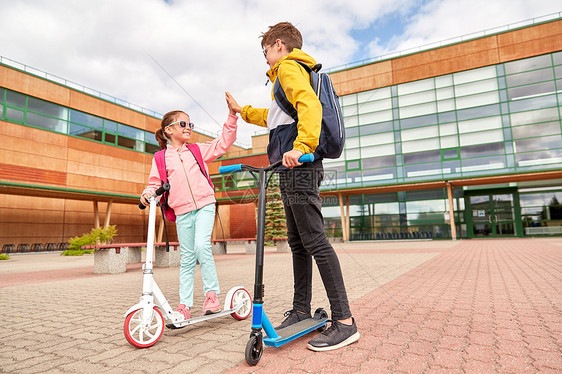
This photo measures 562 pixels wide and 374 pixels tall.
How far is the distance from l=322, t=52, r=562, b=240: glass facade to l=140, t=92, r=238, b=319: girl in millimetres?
22109

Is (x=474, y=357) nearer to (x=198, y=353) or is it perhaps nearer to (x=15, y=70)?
(x=198, y=353)

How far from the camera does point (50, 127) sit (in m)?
22.6

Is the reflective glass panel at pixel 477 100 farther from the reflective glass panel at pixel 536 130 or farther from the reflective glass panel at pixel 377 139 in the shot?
the reflective glass panel at pixel 377 139

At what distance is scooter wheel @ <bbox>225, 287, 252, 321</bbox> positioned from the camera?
310 cm

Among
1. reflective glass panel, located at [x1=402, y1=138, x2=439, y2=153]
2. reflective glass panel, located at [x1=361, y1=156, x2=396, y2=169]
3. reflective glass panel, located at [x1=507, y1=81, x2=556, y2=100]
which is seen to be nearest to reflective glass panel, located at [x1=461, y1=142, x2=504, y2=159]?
reflective glass panel, located at [x1=402, y1=138, x2=439, y2=153]

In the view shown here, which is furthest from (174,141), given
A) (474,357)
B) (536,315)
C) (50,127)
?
(50,127)

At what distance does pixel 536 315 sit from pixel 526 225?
78.9 ft

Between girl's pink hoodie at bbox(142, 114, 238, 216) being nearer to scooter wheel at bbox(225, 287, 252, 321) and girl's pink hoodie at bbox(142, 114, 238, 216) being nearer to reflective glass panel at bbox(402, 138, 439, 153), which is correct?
scooter wheel at bbox(225, 287, 252, 321)

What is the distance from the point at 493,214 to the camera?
23.4 metres

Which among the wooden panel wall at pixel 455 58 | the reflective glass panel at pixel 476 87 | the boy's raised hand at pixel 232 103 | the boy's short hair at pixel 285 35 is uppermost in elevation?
the wooden panel wall at pixel 455 58

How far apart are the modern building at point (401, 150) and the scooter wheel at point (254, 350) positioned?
21031 millimetres

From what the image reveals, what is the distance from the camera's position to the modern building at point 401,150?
21.4 metres

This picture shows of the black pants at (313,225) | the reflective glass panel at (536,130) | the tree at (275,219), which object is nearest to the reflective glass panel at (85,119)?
the tree at (275,219)

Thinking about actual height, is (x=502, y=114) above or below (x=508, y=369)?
above
